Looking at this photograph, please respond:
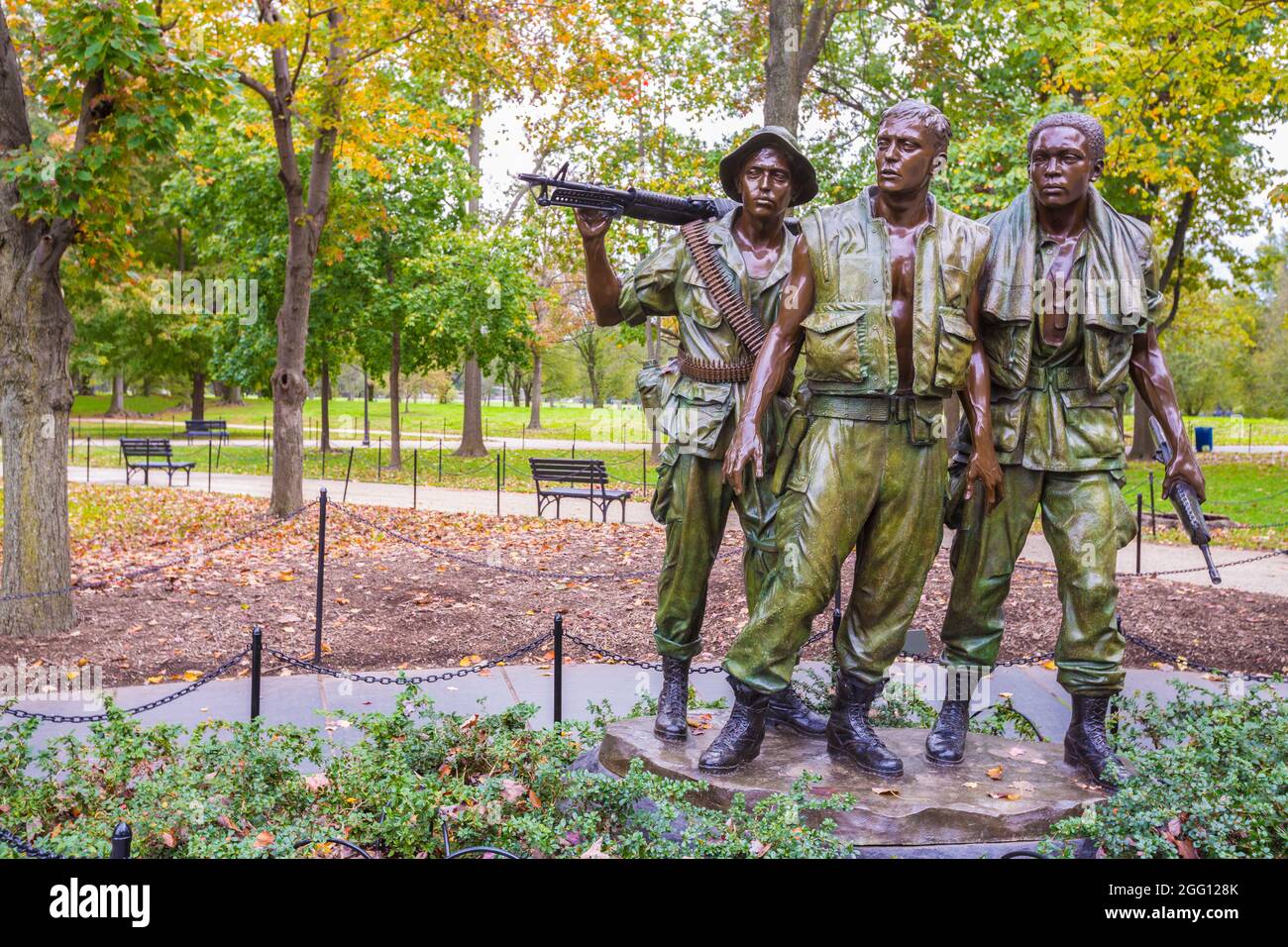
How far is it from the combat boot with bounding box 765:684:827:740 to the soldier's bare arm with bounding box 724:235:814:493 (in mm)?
1256

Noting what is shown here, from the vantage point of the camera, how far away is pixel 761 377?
425 centimetres

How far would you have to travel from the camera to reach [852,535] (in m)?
4.25

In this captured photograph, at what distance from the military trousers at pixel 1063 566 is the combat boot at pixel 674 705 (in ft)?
3.72

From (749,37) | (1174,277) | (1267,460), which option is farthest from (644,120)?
(1267,460)

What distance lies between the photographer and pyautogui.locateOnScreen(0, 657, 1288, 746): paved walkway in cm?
634

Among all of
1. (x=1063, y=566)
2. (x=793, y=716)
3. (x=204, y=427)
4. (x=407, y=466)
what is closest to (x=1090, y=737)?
(x=1063, y=566)

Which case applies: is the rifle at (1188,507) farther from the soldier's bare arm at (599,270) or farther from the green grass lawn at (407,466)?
the green grass lawn at (407,466)

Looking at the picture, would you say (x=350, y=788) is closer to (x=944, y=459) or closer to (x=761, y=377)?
(x=761, y=377)

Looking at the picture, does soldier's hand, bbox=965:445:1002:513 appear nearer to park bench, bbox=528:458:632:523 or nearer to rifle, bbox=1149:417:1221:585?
rifle, bbox=1149:417:1221:585

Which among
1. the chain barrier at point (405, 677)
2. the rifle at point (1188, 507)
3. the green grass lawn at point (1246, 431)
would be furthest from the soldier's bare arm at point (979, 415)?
the green grass lawn at point (1246, 431)

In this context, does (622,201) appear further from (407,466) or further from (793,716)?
(407,466)

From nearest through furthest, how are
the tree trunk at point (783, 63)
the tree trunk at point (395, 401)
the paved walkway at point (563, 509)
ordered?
the tree trunk at point (783, 63)
the paved walkway at point (563, 509)
the tree trunk at point (395, 401)

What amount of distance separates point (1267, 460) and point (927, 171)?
28767 millimetres

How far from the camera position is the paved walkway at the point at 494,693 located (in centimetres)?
634
